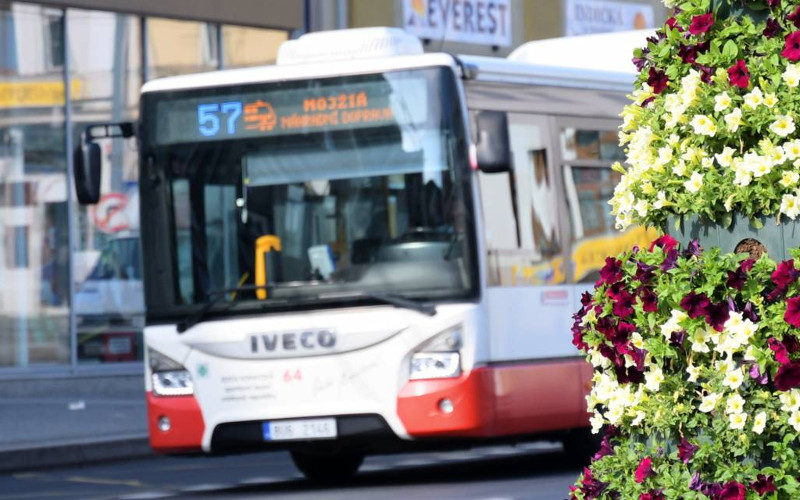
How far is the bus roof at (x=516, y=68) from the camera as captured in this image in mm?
12109

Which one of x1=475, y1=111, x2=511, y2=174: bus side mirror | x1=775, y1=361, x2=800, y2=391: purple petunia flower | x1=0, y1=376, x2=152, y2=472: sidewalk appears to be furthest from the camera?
x1=0, y1=376, x2=152, y2=472: sidewalk

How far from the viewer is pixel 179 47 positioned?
23703mm

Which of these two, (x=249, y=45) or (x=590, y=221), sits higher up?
(x=249, y=45)

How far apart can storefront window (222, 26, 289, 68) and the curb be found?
878cm

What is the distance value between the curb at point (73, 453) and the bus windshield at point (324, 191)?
3721 millimetres

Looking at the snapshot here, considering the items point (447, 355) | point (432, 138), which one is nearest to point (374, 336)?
point (447, 355)

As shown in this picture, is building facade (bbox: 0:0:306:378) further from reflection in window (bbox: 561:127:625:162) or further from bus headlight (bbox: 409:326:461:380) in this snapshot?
bus headlight (bbox: 409:326:461:380)

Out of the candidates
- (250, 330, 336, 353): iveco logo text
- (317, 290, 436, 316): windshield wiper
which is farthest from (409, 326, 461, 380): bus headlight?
(250, 330, 336, 353): iveco logo text

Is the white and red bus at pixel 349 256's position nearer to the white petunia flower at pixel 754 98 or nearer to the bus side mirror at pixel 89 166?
the bus side mirror at pixel 89 166

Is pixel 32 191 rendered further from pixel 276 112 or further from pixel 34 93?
pixel 276 112

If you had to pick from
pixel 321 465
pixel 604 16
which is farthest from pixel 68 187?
pixel 604 16

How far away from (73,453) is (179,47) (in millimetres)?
8786

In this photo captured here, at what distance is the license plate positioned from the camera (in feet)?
38.4

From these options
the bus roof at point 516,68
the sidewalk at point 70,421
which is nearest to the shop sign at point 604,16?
the sidewalk at point 70,421
